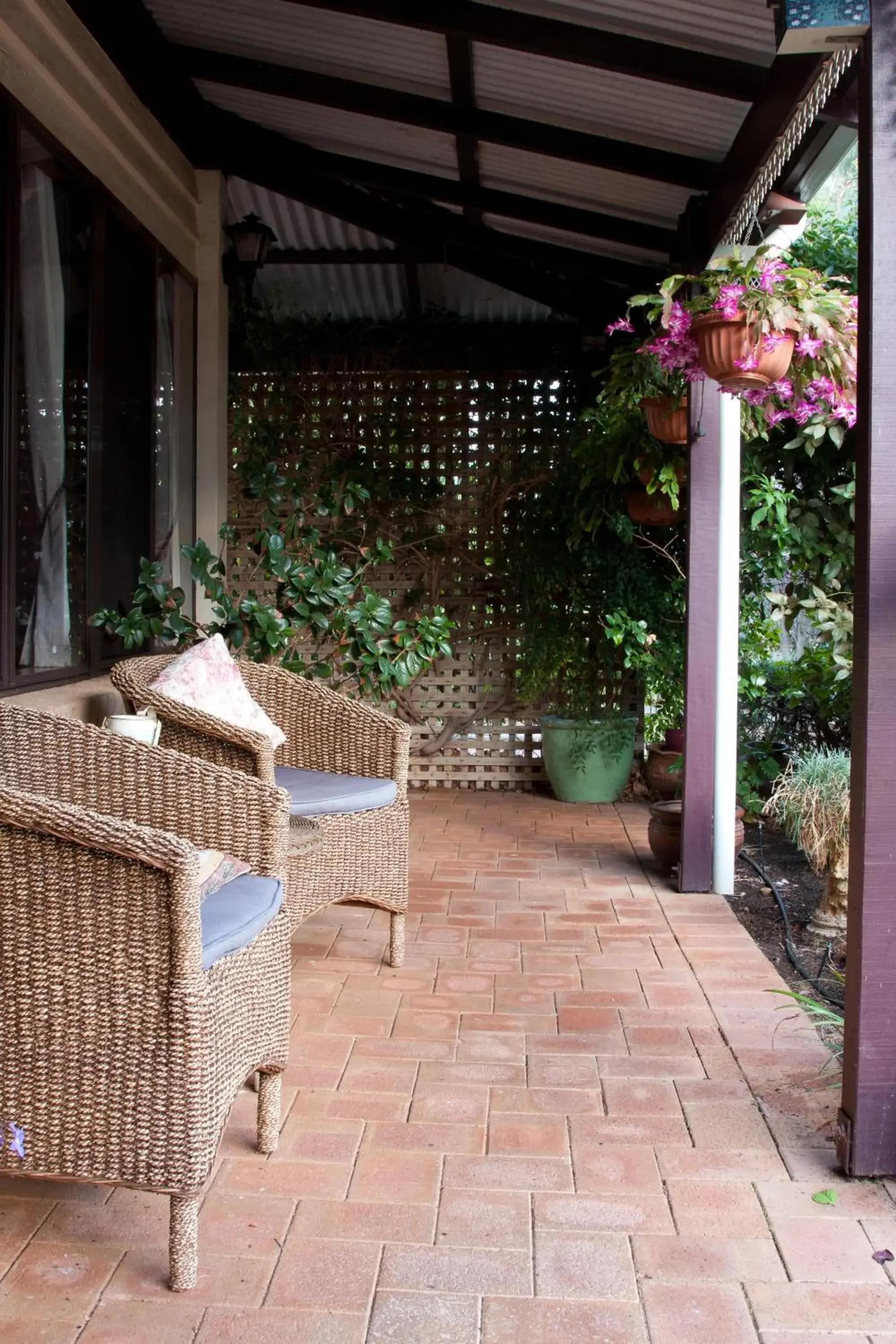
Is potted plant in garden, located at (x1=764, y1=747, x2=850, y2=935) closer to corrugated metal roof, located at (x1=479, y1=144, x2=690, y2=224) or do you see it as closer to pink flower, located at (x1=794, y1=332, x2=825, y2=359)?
pink flower, located at (x1=794, y1=332, x2=825, y2=359)

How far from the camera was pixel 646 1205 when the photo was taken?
1885 millimetres

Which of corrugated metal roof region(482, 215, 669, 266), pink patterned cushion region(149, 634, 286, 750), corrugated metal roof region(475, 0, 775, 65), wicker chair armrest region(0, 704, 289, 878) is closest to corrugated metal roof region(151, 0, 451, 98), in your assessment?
corrugated metal roof region(475, 0, 775, 65)

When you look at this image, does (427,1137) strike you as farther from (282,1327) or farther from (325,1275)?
(282,1327)

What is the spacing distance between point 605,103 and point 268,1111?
9.82 feet

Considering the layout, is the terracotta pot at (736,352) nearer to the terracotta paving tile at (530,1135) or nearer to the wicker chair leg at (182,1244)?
the terracotta paving tile at (530,1135)

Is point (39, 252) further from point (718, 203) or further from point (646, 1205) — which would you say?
point (646, 1205)

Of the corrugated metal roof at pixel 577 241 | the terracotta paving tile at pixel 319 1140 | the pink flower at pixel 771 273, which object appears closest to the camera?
the terracotta paving tile at pixel 319 1140

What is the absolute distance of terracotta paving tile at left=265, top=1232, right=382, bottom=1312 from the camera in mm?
1614

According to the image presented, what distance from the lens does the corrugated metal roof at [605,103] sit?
3.24 m

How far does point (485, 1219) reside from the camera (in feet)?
6.03

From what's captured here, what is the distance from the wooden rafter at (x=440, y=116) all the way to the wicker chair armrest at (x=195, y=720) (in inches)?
88.1

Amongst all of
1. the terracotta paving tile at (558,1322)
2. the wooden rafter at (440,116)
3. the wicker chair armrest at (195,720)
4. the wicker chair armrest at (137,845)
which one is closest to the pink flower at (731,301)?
the wooden rafter at (440,116)

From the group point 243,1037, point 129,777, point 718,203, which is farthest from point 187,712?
point 718,203

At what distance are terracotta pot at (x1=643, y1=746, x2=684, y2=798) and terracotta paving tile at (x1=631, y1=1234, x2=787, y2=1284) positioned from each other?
3.48 m
